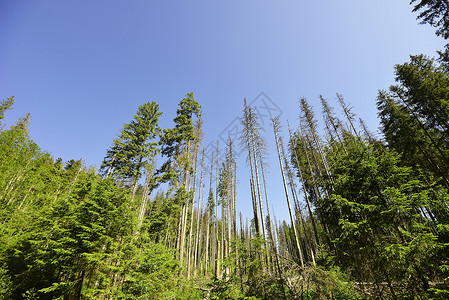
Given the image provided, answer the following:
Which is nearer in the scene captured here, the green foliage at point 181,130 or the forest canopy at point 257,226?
the forest canopy at point 257,226

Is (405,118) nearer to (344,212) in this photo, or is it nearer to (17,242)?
(344,212)

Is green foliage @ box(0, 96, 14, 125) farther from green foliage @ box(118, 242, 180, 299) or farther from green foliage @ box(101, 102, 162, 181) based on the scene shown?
green foliage @ box(118, 242, 180, 299)

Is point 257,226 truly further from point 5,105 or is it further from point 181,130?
point 5,105

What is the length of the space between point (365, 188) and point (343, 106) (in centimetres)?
1788

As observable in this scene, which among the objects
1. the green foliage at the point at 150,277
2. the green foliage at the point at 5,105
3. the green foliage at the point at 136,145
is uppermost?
the green foliage at the point at 5,105

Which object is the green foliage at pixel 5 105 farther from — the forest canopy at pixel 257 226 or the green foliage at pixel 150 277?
the green foliage at pixel 150 277

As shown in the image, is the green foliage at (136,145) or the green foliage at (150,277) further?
the green foliage at (136,145)

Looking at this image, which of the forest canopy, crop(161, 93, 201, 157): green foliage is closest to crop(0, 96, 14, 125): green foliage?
the forest canopy

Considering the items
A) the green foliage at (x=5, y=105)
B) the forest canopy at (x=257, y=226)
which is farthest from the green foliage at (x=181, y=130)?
the green foliage at (x=5, y=105)

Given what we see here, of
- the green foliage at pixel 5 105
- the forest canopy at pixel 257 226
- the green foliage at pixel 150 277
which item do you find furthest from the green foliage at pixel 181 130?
the green foliage at pixel 5 105

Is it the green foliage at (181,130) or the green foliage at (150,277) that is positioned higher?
the green foliage at (181,130)

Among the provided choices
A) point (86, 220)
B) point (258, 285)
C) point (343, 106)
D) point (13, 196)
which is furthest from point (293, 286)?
point (13, 196)

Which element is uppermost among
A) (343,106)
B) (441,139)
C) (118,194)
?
(343,106)

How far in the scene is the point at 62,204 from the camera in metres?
8.90
